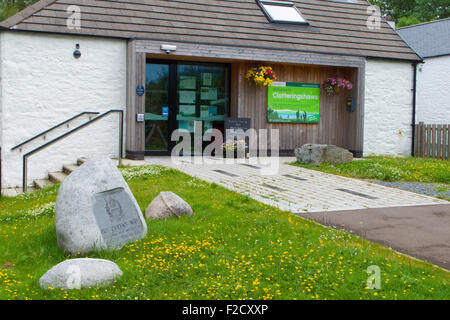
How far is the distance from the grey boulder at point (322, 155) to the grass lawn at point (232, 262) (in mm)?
5340

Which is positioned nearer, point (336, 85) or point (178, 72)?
point (178, 72)

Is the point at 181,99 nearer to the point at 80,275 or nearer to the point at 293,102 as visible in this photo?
the point at 293,102

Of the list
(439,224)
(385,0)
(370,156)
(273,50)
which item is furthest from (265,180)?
(385,0)

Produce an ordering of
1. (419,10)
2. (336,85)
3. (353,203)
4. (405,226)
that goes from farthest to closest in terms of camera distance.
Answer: (419,10) → (336,85) → (353,203) → (405,226)

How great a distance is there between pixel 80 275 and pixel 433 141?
14.1 meters

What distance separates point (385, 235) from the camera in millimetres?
6418

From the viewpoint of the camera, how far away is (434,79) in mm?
23141

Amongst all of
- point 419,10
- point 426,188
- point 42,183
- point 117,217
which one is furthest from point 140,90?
point 419,10

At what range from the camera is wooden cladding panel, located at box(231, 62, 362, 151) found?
14617 millimetres

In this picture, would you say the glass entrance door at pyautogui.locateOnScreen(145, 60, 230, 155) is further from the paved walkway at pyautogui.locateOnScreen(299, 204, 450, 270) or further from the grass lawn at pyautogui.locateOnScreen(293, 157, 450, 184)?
the paved walkway at pyautogui.locateOnScreen(299, 204, 450, 270)

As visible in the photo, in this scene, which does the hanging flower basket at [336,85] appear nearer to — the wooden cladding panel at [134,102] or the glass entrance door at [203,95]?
the glass entrance door at [203,95]

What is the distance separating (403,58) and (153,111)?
7982 millimetres

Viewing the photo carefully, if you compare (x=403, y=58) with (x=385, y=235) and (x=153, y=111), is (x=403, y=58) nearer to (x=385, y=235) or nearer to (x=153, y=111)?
(x=153, y=111)

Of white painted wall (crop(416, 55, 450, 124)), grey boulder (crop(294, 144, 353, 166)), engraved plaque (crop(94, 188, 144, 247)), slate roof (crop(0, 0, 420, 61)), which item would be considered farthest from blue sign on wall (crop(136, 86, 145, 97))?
white painted wall (crop(416, 55, 450, 124))
